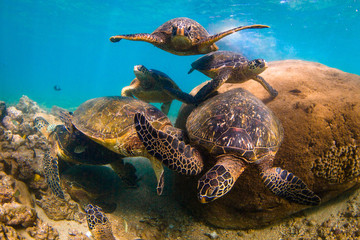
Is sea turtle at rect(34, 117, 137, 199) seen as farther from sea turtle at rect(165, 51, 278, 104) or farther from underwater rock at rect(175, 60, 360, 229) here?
sea turtle at rect(165, 51, 278, 104)

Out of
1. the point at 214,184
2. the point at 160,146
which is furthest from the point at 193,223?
the point at 160,146

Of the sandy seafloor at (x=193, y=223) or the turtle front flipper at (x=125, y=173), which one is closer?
the sandy seafloor at (x=193, y=223)

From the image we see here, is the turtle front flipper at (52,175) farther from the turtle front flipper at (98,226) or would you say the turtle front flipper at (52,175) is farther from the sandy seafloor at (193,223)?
the turtle front flipper at (98,226)

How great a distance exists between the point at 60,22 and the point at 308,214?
55.7 m

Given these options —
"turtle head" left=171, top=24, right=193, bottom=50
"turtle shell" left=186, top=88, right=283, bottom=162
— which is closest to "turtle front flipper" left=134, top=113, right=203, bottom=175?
"turtle shell" left=186, top=88, right=283, bottom=162

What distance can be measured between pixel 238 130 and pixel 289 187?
112 centimetres

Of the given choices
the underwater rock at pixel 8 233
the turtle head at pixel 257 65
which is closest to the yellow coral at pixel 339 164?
the turtle head at pixel 257 65

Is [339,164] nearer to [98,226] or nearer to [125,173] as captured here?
[98,226]

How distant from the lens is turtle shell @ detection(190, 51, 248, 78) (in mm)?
4809

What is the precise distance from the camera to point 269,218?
3.30 meters

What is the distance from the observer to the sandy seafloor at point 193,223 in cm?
305

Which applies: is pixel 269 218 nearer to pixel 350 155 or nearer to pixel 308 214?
pixel 308 214

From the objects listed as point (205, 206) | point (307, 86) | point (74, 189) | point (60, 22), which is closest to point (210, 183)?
point (205, 206)

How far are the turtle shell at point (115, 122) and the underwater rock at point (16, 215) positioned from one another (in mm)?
1513
